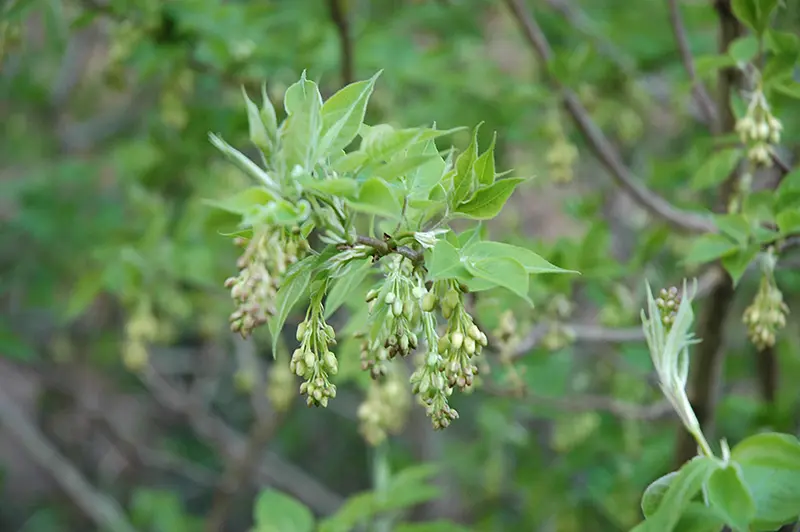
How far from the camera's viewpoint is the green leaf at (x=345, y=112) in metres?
0.82

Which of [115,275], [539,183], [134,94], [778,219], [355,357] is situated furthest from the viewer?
[134,94]

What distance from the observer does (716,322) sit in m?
1.57

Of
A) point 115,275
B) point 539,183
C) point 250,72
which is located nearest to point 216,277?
point 115,275

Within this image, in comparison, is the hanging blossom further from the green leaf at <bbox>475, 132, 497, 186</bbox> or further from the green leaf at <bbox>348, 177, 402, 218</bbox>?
the green leaf at <bbox>348, 177, 402, 218</bbox>

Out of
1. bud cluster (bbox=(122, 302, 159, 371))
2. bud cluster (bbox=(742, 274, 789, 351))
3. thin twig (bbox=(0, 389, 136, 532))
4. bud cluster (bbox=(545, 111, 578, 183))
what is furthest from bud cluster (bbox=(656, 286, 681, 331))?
thin twig (bbox=(0, 389, 136, 532))

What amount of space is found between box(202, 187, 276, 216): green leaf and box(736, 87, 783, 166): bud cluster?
2.64 feet

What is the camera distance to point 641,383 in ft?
8.65

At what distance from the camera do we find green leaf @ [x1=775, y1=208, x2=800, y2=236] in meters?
1.06

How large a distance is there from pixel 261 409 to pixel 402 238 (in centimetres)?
235

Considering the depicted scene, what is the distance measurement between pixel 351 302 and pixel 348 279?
1.88ft

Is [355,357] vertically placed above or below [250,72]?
below

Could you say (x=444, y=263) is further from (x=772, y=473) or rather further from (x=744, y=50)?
(x=744, y=50)

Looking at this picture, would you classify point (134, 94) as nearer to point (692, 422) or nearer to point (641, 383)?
point (641, 383)

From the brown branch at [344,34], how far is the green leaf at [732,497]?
49.2 inches
